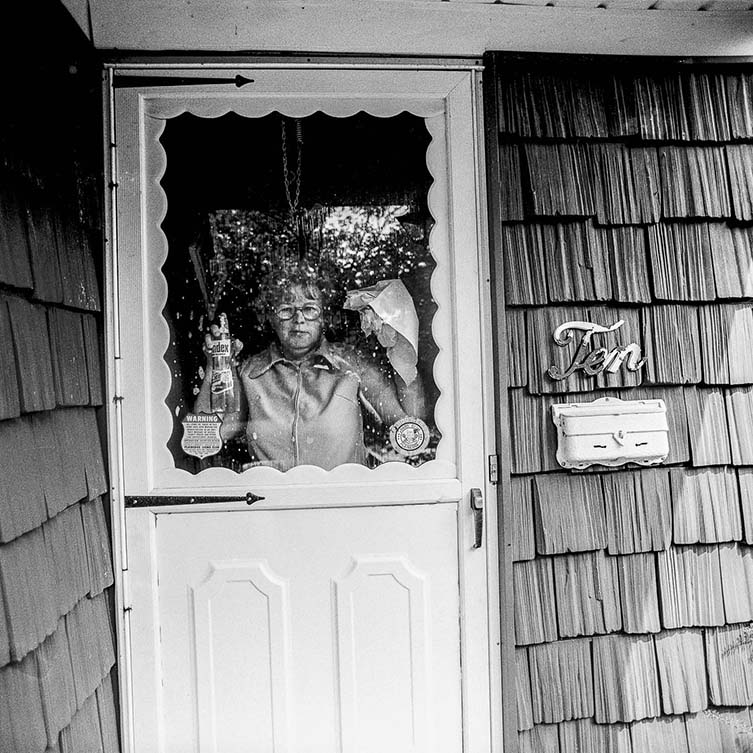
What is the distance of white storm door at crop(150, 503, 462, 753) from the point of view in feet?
6.72

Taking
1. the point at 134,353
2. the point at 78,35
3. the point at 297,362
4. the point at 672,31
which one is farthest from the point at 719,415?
the point at 78,35

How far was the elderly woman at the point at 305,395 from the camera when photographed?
206 centimetres

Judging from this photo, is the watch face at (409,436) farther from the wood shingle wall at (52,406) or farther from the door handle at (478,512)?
the wood shingle wall at (52,406)

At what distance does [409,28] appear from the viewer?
2.05 meters

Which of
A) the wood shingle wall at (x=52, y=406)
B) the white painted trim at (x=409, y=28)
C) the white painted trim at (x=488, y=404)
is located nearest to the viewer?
the wood shingle wall at (x=52, y=406)

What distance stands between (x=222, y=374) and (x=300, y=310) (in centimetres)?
30

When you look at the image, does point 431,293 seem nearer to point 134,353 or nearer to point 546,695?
point 134,353

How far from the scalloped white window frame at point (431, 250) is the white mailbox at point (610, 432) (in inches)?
10.2

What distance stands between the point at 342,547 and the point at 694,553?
3.67ft

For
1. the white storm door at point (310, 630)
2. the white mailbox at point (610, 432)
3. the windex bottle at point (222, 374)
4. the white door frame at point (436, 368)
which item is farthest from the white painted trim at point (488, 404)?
the windex bottle at point (222, 374)

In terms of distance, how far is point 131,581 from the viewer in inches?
79.8

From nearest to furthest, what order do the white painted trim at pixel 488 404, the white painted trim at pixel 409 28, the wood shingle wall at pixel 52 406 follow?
the wood shingle wall at pixel 52 406 < the white painted trim at pixel 409 28 < the white painted trim at pixel 488 404

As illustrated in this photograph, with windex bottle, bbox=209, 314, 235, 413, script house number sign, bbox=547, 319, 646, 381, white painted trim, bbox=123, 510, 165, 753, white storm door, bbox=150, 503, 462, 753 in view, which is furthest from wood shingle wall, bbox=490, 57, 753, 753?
white painted trim, bbox=123, 510, 165, 753

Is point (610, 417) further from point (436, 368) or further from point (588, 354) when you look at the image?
point (436, 368)
